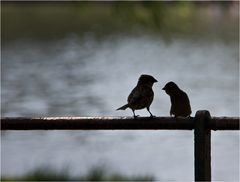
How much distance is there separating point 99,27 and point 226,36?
676 centimetres

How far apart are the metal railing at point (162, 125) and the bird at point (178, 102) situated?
28cm

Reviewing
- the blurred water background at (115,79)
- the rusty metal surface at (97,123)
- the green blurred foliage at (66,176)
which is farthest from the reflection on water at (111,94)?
the rusty metal surface at (97,123)

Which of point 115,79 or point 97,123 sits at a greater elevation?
point 115,79

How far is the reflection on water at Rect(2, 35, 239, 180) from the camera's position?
9.53m

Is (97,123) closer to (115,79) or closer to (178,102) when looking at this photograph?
(178,102)

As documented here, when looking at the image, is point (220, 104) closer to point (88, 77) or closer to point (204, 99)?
point (204, 99)

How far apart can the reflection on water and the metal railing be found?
181 inches

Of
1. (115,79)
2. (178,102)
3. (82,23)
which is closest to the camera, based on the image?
(178,102)

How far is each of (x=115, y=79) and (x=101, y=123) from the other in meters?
15.8

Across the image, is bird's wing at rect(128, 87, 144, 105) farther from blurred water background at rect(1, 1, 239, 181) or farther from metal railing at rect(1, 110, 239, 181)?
blurred water background at rect(1, 1, 239, 181)

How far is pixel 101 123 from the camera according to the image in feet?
5.85

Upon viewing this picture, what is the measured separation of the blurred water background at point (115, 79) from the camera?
8.64 meters

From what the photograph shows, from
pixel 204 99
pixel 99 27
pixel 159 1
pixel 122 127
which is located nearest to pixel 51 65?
pixel 204 99

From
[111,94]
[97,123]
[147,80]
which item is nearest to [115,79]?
[111,94]
